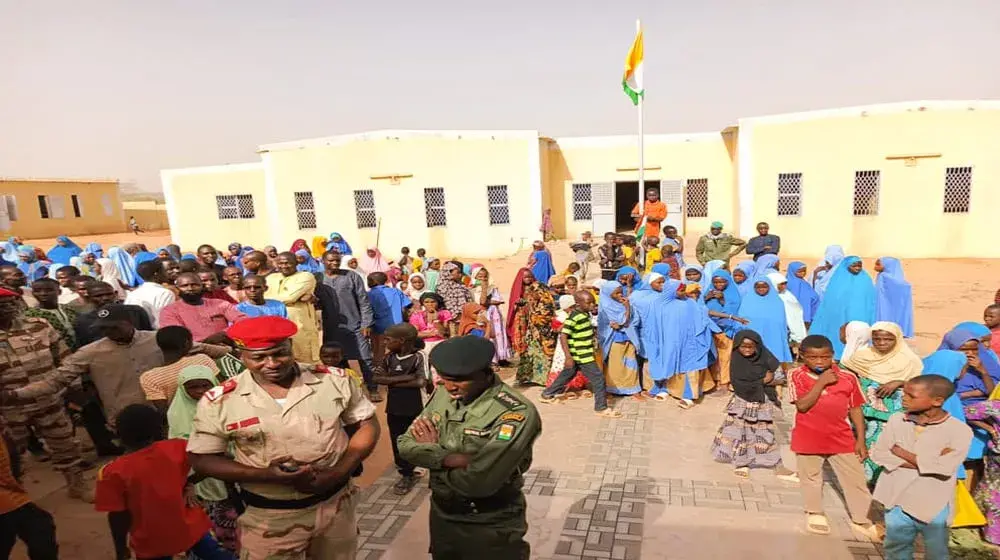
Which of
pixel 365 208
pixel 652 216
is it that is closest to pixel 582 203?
pixel 365 208

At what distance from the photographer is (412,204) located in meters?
17.1

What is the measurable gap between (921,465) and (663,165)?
15.5 metres

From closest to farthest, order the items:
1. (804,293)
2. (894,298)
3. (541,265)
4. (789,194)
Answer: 1. (894,298)
2. (804,293)
3. (541,265)
4. (789,194)

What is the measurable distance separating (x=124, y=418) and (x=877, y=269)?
26.8 feet

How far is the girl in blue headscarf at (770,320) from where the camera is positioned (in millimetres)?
5906

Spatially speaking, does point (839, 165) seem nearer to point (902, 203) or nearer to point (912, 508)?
point (902, 203)

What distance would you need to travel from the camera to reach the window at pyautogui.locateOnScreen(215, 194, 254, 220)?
19422mm

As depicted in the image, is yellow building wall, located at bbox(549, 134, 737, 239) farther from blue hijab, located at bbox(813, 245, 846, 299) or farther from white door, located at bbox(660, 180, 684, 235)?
blue hijab, located at bbox(813, 245, 846, 299)

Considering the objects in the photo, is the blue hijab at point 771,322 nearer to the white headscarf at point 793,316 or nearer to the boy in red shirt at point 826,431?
the white headscarf at point 793,316

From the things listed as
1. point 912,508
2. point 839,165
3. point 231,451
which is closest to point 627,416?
point 912,508

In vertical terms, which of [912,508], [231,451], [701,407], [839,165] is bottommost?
[701,407]

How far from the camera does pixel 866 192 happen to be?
1455 centimetres

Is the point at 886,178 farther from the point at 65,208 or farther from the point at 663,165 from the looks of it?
the point at 65,208

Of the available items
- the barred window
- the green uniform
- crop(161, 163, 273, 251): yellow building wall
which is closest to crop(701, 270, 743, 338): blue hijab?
the green uniform
